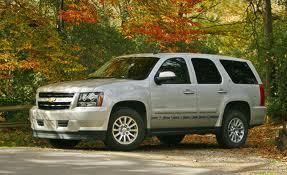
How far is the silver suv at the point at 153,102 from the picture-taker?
1132 centimetres

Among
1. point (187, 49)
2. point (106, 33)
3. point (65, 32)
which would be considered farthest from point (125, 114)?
point (187, 49)

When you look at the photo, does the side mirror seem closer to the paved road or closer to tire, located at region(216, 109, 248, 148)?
the paved road

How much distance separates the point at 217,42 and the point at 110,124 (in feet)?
65.5

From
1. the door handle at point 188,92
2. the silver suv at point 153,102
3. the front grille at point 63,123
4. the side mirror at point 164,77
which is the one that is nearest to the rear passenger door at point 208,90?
the silver suv at point 153,102

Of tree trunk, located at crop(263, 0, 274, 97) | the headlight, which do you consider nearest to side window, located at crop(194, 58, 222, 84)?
the headlight

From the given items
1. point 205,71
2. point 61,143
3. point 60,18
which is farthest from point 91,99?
point 60,18

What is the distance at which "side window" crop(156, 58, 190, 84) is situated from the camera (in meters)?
12.7

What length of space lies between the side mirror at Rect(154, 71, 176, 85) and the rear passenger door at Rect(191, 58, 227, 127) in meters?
1.02

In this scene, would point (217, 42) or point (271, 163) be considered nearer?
point (271, 163)

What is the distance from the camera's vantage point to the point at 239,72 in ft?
46.5

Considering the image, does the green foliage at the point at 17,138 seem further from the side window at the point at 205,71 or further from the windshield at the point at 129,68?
the side window at the point at 205,71

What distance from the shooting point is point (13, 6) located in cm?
1580

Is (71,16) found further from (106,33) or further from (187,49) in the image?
(187,49)

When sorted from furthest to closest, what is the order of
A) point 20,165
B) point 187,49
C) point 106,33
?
point 187,49
point 106,33
point 20,165
